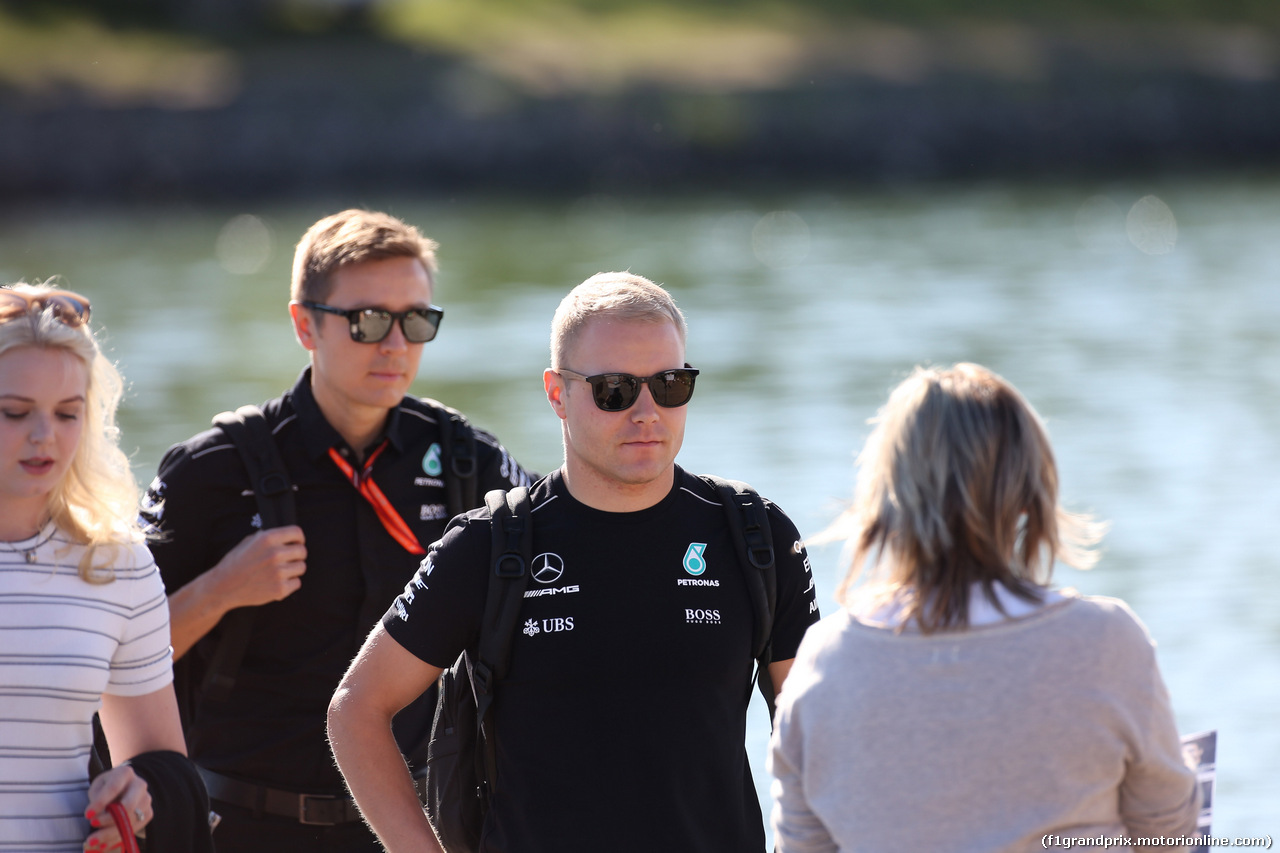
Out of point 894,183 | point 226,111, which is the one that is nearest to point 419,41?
point 226,111

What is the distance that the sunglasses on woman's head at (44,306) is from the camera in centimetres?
321

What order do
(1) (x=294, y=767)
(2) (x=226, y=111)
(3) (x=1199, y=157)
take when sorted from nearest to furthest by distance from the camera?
(1) (x=294, y=767) → (2) (x=226, y=111) → (3) (x=1199, y=157)

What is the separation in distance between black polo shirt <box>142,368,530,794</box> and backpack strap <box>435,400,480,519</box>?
0.45ft

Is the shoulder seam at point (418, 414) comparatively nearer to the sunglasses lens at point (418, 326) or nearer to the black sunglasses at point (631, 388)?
the sunglasses lens at point (418, 326)

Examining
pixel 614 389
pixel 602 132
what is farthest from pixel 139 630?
pixel 602 132

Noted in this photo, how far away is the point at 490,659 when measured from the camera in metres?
3.07

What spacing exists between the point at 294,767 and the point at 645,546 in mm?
1357

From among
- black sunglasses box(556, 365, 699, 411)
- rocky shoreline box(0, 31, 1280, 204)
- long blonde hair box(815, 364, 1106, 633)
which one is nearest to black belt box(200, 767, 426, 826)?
black sunglasses box(556, 365, 699, 411)

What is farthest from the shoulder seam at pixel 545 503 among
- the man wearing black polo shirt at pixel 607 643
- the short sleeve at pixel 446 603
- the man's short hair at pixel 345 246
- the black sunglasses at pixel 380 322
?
the man's short hair at pixel 345 246

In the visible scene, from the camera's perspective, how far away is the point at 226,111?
152 ft

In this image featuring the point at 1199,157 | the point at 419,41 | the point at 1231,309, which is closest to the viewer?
the point at 1231,309

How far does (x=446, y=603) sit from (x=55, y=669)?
76 cm

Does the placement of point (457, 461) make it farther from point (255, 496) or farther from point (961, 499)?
point (961, 499)

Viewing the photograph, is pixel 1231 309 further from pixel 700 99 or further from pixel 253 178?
pixel 253 178
